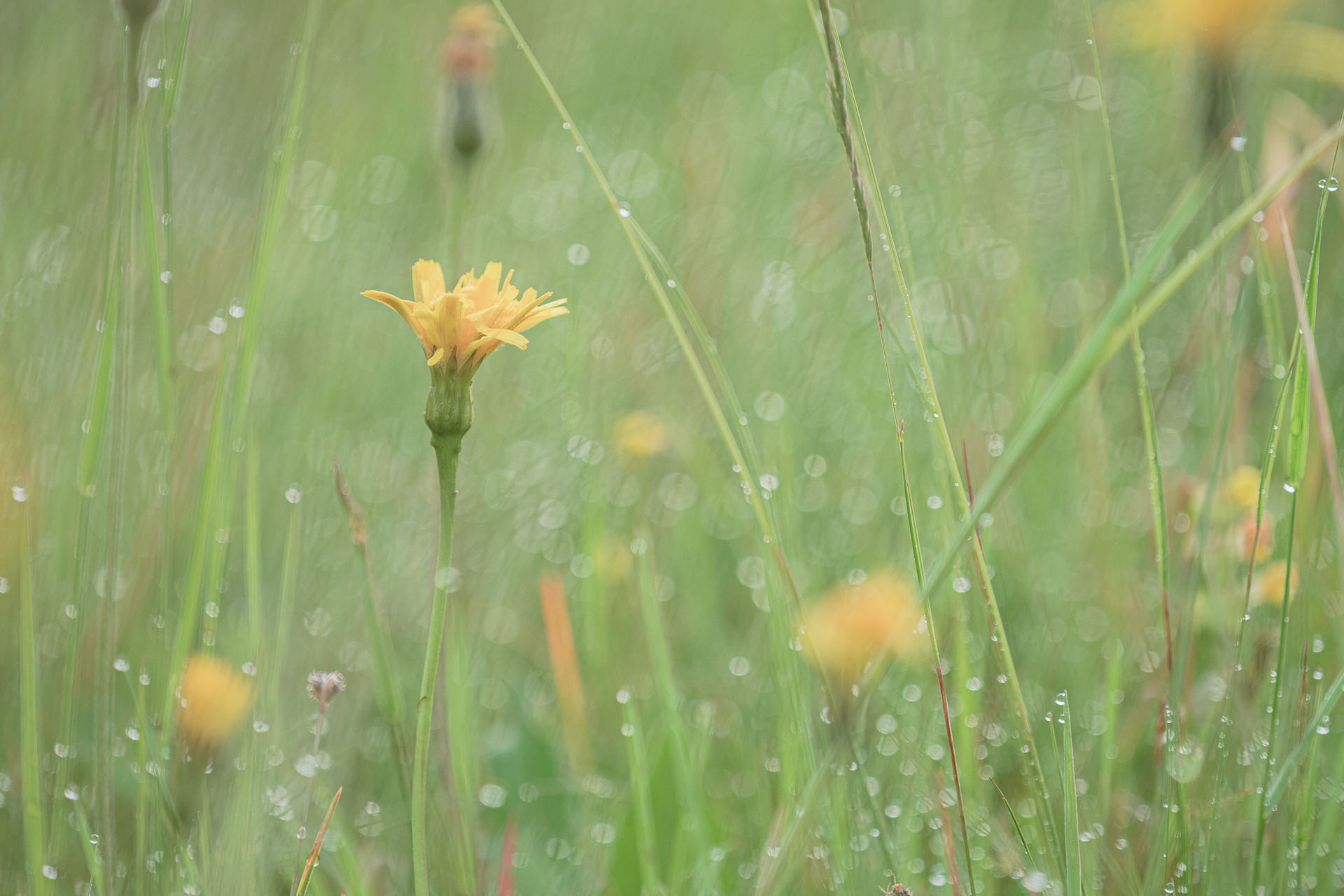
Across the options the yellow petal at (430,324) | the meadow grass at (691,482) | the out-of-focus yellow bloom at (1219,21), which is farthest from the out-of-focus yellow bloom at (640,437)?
the out-of-focus yellow bloom at (1219,21)

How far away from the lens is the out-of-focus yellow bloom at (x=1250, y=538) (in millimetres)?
483

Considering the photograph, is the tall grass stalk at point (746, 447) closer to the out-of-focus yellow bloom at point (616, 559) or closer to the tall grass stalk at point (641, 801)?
the tall grass stalk at point (641, 801)

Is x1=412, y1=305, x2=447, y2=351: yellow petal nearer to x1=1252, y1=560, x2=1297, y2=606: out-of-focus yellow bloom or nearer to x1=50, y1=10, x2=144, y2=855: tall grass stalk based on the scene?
x1=50, y1=10, x2=144, y2=855: tall grass stalk

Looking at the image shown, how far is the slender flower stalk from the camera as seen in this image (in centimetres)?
30

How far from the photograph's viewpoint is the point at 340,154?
3.79 feet

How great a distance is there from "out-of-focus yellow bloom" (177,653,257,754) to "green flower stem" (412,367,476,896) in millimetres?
109

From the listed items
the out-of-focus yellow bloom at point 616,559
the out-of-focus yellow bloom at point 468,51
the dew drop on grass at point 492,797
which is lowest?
the dew drop on grass at point 492,797

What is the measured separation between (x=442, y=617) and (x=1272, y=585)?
432 millimetres

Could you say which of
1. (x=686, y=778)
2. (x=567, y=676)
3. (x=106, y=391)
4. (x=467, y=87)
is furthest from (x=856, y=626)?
(x=467, y=87)

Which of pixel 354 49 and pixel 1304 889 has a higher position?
pixel 354 49

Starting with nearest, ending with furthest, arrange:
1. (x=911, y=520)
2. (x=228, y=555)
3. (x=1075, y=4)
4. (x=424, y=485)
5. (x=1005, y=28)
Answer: (x=911, y=520) < (x=228, y=555) < (x=424, y=485) < (x=1075, y=4) < (x=1005, y=28)

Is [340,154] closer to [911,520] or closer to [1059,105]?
[1059,105]

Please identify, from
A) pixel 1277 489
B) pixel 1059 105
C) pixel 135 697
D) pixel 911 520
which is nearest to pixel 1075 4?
pixel 1059 105

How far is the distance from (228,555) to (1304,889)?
648mm
